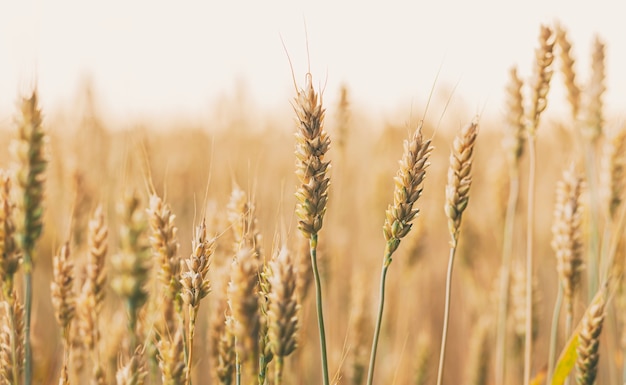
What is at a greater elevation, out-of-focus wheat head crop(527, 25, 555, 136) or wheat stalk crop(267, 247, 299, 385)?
out-of-focus wheat head crop(527, 25, 555, 136)

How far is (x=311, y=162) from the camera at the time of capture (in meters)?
1.08

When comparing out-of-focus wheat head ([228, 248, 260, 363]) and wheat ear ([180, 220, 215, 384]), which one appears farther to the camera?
wheat ear ([180, 220, 215, 384])

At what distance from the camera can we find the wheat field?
3.39 ft

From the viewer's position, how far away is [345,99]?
6.89 feet

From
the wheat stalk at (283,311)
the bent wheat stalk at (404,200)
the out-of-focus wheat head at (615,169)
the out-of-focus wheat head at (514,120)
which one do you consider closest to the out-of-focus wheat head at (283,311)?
the wheat stalk at (283,311)

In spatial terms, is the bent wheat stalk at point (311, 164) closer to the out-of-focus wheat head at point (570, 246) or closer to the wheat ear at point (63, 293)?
the wheat ear at point (63, 293)

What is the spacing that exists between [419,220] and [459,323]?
119 cm

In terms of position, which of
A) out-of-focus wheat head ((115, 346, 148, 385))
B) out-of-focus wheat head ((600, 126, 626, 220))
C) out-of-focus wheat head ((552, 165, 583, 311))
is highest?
out-of-focus wheat head ((600, 126, 626, 220))

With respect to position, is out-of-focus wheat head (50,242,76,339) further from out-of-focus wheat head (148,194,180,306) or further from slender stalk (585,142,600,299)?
slender stalk (585,142,600,299)

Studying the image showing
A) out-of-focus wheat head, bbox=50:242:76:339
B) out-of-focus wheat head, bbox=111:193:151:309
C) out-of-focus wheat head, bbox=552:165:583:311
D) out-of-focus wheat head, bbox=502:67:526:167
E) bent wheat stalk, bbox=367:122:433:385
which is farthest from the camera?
out-of-focus wheat head, bbox=502:67:526:167

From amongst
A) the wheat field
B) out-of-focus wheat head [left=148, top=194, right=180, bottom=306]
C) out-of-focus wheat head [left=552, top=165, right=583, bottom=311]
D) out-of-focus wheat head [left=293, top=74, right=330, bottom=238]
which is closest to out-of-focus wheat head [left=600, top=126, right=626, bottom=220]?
the wheat field

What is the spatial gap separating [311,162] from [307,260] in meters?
0.64

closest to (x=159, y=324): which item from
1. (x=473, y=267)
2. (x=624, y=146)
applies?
(x=624, y=146)

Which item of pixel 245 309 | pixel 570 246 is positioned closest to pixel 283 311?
pixel 245 309
